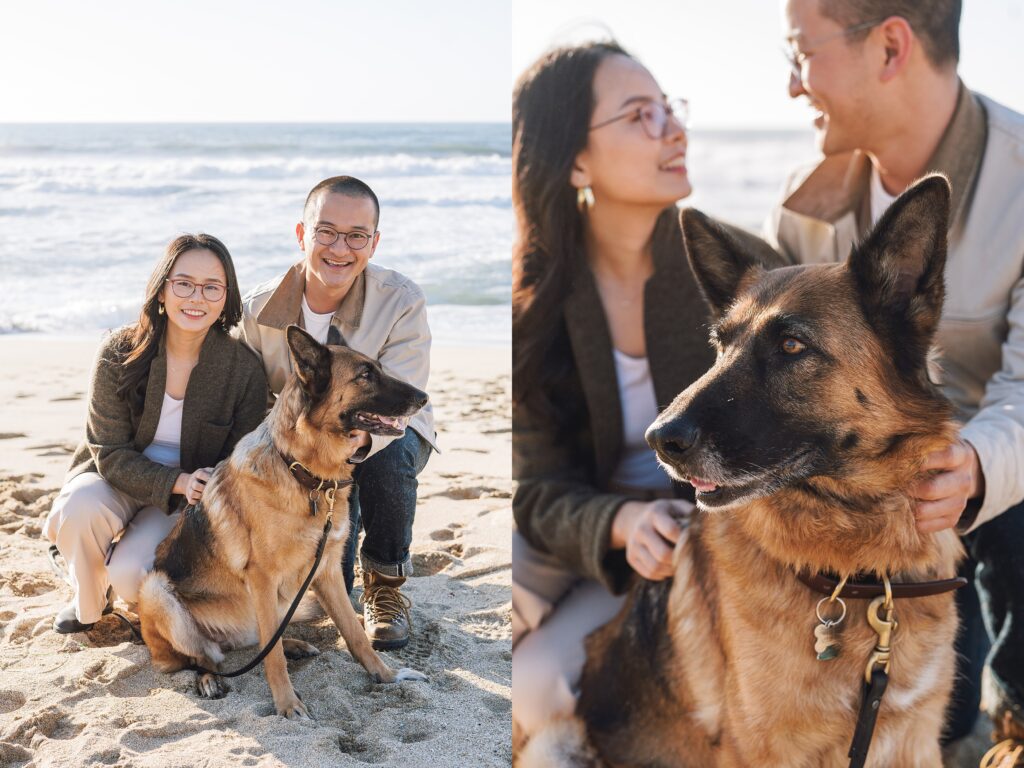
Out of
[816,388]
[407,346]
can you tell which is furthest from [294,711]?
[816,388]

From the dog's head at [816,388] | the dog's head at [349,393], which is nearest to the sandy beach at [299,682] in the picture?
the dog's head at [349,393]

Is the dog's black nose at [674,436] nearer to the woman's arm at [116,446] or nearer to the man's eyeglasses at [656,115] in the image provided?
the man's eyeglasses at [656,115]

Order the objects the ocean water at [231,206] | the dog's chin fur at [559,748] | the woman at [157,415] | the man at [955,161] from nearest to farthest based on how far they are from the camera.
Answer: the man at [955,161] → the dog's chin fur at [559,748] → the woman at [157,415] → the ocean water at [231,206]

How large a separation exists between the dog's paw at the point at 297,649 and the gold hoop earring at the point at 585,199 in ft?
5.40

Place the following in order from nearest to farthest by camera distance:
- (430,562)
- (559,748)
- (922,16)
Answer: (922,16) < (559,748) < (430,562)

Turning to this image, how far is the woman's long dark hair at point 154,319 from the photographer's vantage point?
2537 mm

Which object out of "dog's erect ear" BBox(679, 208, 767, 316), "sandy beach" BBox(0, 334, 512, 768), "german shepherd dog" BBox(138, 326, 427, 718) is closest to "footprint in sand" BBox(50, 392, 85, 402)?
"sandy beach" BBox(0, 334, 512, 768)

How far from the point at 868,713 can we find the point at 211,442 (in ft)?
6.36

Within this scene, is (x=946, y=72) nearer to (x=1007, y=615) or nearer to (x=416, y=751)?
(x=1007, y=615)

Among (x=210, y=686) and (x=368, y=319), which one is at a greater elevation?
(x=368, y=319)

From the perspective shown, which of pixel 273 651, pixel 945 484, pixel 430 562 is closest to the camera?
pixel 945 484

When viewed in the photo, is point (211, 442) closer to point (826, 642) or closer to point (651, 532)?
point (651, 532)

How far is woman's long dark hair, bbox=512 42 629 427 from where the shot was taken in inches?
71.1

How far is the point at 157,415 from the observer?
8.63ft
